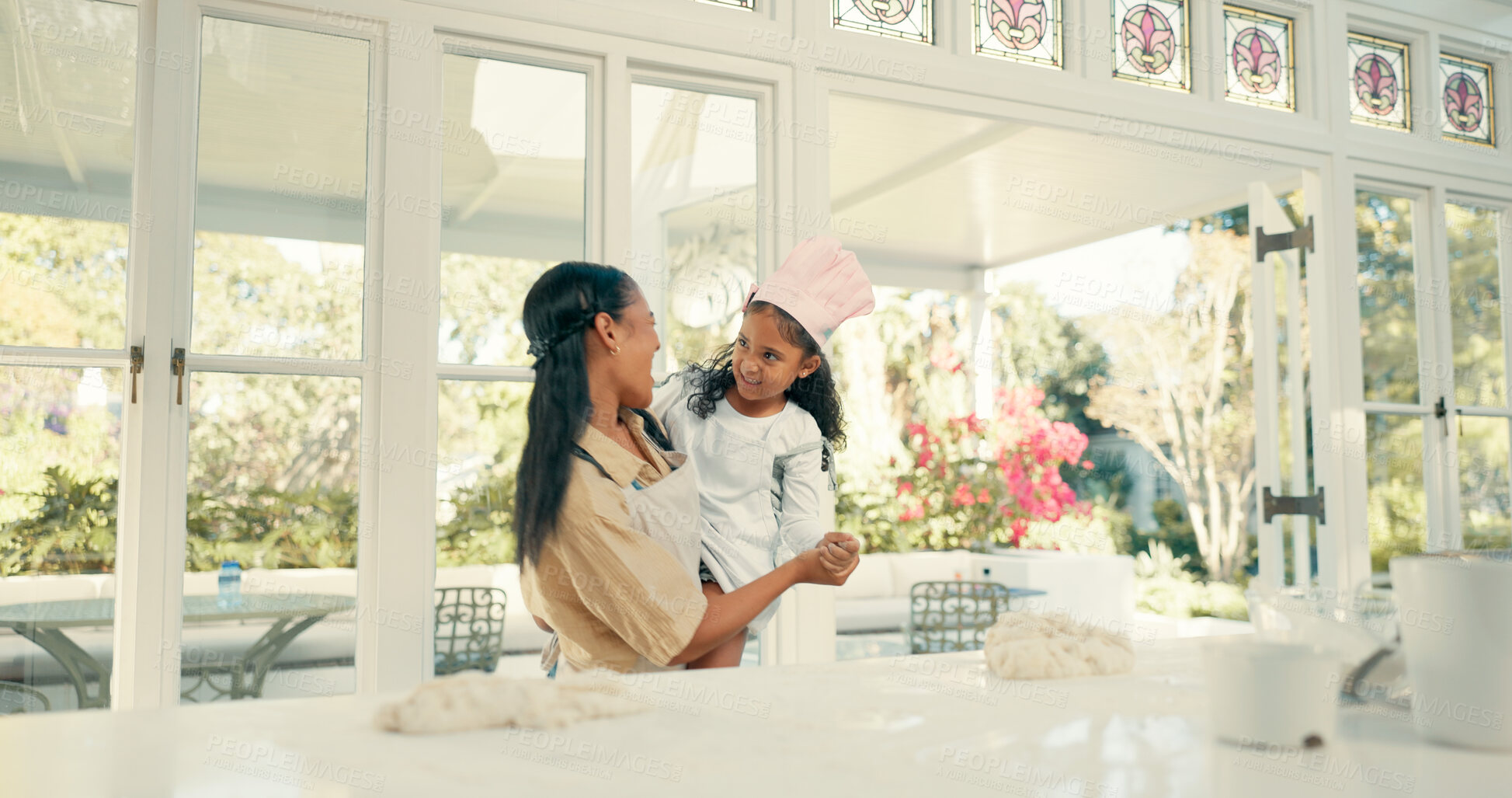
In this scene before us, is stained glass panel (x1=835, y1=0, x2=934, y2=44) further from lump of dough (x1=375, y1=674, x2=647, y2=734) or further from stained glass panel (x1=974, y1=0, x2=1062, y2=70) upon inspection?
lump of dough (x1=375, y1=674, x2=647, y2=734)

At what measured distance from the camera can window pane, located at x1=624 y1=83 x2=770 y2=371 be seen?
2760mm

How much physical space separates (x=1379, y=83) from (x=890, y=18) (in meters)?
2.17

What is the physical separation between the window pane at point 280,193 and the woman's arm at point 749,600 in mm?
1439

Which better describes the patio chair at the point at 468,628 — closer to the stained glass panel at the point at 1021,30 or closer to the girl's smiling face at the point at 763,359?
the girl's smiling face at the point at 763,359

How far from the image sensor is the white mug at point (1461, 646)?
70 centimetres

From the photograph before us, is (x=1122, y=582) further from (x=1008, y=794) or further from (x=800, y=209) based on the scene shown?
(x=1008, y=794)

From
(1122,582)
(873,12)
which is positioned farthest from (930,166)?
(1122,582)

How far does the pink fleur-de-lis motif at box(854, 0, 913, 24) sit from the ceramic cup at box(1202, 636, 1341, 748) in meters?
2.65

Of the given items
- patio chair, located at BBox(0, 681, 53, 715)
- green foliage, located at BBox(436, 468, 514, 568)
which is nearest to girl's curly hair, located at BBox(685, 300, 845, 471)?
green foliage, located at BBox(436, 468, 514, 568)

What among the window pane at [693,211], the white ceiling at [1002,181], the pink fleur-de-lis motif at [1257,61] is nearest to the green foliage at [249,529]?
the window pane at [693,211]

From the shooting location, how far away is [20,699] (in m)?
2.17

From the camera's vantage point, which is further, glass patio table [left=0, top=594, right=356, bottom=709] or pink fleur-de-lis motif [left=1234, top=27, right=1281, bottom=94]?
pink fleur-de-lis motif [left=1234, top=27, right=1281, bottom=94]

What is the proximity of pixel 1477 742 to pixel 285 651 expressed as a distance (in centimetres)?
236


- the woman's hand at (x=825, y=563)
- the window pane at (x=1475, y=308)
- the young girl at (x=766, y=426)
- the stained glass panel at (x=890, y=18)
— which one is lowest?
the woman's hand at (x=825, y=563)
